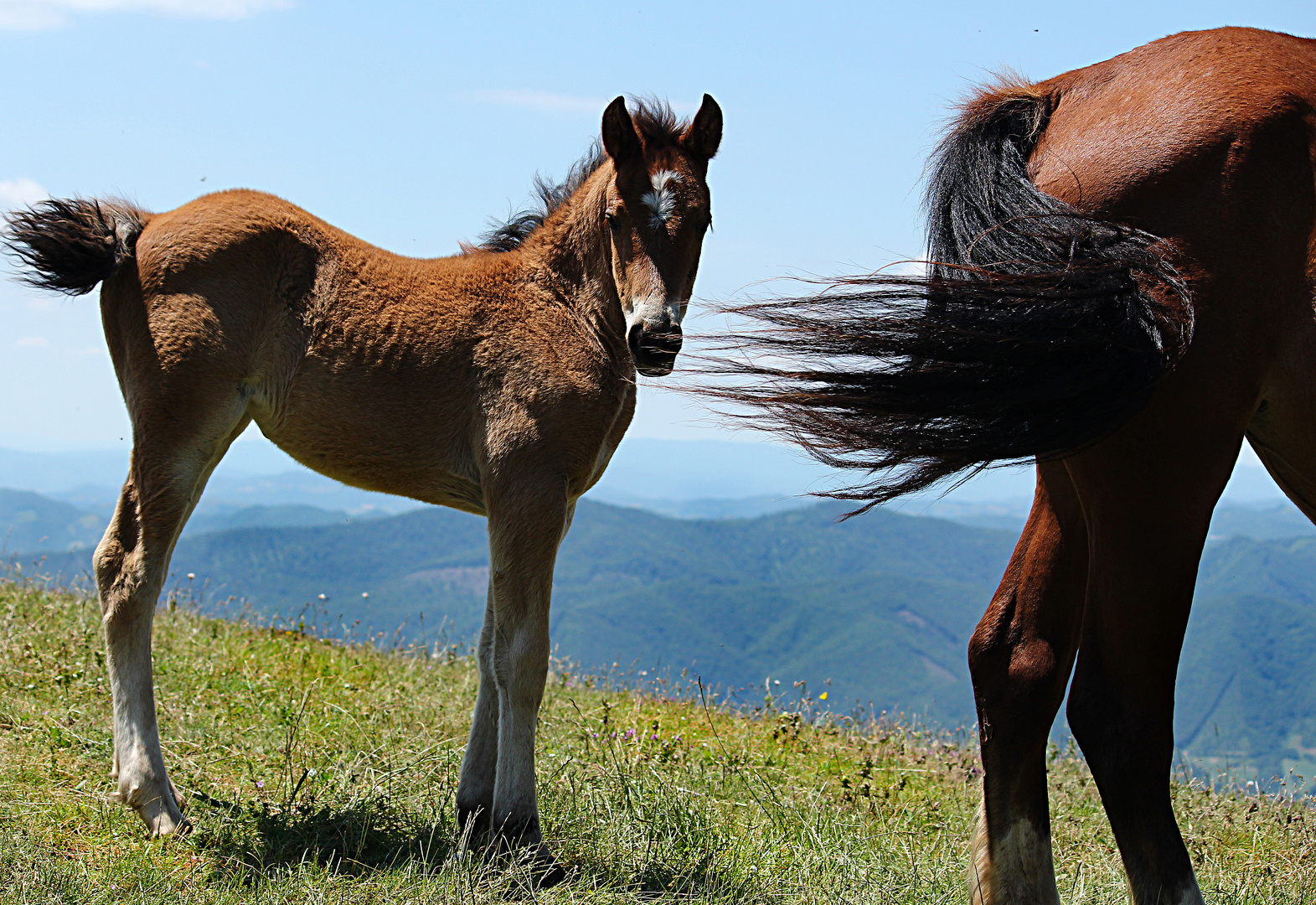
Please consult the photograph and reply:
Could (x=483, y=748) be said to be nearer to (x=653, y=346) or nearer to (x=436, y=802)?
(x=436, y=802)

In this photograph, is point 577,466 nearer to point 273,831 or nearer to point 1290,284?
point 273,831

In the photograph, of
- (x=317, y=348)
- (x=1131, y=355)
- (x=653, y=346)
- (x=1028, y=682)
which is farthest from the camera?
(x=317, y=348)

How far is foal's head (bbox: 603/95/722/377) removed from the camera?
373cm

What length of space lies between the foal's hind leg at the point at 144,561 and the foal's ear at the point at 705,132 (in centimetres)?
217

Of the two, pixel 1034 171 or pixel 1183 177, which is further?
pixel 1034 171

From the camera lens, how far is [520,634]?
3.71 metres

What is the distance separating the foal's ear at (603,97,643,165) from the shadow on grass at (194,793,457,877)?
9.10 ft

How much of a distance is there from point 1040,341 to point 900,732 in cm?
497

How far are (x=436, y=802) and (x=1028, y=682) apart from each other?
8.27 feet

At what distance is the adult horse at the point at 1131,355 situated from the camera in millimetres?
2605

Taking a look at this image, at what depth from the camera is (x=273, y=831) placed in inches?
148

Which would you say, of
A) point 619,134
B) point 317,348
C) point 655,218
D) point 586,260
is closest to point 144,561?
point 317,348

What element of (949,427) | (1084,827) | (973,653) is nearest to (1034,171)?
(949,427)

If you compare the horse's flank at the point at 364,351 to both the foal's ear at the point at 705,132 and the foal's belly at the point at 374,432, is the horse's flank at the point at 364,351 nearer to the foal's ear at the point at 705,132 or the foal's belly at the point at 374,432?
the foal's belly at the point at 374,432
